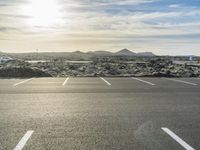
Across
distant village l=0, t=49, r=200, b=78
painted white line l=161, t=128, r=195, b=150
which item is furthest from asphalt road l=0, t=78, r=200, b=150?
distant village l=0, t=49, r=200, b=78

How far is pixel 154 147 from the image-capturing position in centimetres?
798

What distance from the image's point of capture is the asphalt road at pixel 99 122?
8.30m

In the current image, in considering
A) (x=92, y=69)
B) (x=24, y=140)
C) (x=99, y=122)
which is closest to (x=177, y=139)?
(x=99, y=122)

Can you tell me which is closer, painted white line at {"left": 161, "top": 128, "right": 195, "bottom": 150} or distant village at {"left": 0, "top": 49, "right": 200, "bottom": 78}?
painted white line at {"left": 161, "top": 128, "right": 195, "bottom": 150}

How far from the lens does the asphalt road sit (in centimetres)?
830

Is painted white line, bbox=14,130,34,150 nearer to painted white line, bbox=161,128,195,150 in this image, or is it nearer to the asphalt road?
the asphalt road

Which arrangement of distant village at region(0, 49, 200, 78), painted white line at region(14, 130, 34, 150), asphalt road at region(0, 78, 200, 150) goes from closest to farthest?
painted white line at region(14, 130, 34, 150) < asphalt road at region(0, 78, 200, 150) < distant village at region(0, 49, 200, 78)

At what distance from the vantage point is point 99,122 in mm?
10641

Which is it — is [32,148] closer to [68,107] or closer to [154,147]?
[154,147]

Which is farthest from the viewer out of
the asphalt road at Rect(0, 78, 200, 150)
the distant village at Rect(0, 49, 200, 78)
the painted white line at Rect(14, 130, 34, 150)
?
the distant village at Rect(0, 49, 200, 78)

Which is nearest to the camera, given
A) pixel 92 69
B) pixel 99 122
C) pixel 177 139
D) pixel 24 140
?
pixel 24 140

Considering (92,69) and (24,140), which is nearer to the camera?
(24,140)

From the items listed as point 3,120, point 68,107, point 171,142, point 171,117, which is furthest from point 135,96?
point 171,142

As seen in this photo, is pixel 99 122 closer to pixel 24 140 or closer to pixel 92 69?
pixel 24 140
